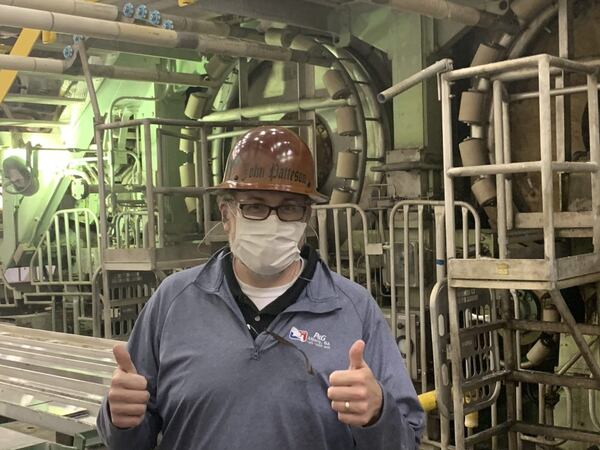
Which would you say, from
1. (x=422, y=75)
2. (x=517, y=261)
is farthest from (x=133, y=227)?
(x=517, y=261)

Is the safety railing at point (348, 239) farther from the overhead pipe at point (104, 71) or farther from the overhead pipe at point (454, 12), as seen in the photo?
the overhead pipe at point (104, 71)

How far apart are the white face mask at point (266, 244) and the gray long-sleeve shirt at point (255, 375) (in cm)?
9

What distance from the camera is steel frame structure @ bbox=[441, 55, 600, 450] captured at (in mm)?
3623

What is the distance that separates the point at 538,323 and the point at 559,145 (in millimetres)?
1007

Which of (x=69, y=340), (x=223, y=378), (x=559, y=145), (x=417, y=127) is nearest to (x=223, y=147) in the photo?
(x=417, y=127)

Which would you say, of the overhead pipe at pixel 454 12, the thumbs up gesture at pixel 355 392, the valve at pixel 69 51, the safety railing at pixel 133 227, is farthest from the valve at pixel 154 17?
the thumbs up gesture at pixel 355 392

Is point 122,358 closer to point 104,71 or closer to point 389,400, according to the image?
point 389,400

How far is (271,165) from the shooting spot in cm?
197

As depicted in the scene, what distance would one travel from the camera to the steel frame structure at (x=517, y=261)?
11.9 ft

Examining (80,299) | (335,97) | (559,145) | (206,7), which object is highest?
(206,7)

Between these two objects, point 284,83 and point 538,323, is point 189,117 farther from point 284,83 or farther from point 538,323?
point 538,323

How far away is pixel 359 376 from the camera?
163cm

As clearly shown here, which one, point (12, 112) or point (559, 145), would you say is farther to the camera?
point (12, 112)

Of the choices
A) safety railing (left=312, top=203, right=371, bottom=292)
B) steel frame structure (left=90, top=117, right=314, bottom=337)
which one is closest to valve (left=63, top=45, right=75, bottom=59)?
steel frame structure (left=90, top=117, right=314, bottom=337)
